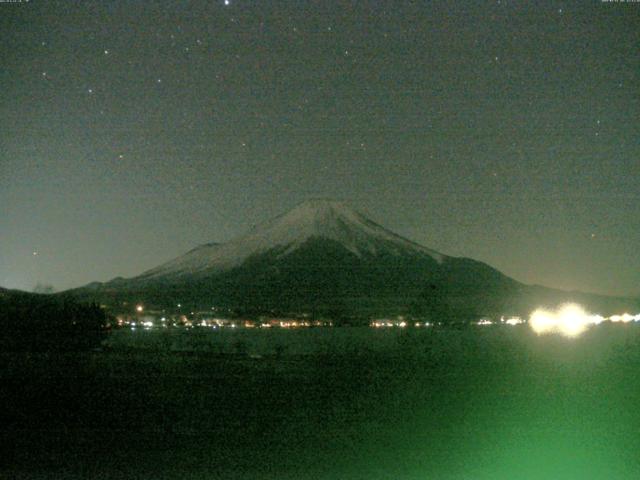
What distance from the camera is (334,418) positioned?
45.0 feet

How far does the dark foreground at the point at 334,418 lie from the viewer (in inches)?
397

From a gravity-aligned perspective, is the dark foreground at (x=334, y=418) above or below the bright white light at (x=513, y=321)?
below

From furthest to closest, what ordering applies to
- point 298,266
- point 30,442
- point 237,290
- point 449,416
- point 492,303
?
1. point 298,266
2. point 237,290
3. point 492,303
4. point 449,416
5. point 30,442

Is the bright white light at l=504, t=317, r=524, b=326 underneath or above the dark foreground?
above

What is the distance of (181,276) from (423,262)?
2843 centimetres

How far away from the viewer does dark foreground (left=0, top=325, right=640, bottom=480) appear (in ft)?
33.1

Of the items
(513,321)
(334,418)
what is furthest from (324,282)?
(334,418)

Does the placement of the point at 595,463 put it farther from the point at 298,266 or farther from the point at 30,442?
the point at 298,266

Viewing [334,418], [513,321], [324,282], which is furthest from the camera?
[324,282]

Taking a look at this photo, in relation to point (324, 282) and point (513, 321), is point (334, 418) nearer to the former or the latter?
point (513, 321)

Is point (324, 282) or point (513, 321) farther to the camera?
point (324, 282)

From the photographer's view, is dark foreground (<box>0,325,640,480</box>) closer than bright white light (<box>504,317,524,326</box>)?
Yes

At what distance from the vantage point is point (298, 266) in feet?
303

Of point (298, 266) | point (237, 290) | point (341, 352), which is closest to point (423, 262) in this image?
point (298, 266)
